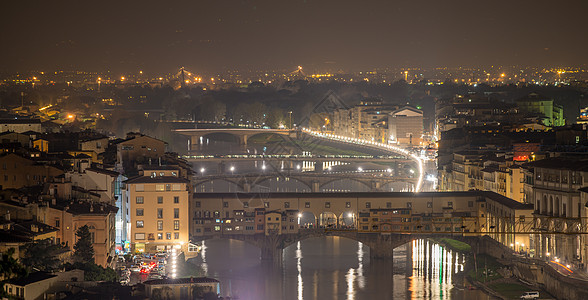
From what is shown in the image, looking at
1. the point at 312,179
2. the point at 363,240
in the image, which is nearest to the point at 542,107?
the point at 312,179

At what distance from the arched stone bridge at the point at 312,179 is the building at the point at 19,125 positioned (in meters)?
4.94

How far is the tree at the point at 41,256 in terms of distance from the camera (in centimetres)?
1334

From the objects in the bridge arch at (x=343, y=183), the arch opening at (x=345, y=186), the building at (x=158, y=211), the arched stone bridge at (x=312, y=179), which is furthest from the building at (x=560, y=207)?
the arch opening at (x=345, y=186)

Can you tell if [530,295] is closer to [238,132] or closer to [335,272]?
[335,272]

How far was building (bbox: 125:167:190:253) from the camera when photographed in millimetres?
18469

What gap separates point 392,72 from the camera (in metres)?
90.9

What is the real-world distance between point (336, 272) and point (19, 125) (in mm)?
9218

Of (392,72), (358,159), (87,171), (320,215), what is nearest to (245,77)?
(392,72)

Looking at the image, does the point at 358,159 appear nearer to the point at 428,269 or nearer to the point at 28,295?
the point at 428,269

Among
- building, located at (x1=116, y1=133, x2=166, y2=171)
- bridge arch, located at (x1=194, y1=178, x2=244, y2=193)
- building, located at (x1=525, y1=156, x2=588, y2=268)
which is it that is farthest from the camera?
bridge arch, located at (x1=194, y1=178, x2=244, y2=193)

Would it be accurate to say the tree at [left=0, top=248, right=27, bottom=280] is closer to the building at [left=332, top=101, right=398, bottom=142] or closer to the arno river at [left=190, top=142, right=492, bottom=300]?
the arno river at [left=190, top=142, right=492, bottom=300]

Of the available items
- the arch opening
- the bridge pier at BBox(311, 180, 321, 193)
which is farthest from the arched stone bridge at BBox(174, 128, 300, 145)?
the bridge pier at BBox(311, 180, 321, 193)

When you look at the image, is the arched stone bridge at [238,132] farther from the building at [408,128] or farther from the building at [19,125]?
the building at [19,125]

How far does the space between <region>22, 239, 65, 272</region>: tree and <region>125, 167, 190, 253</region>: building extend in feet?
13.5
